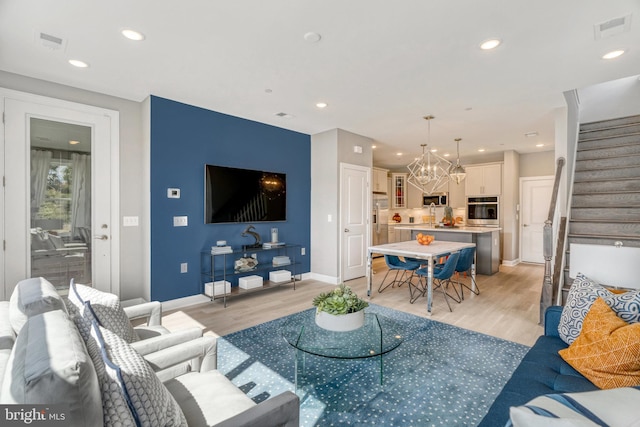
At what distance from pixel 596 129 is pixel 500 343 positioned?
401 cm

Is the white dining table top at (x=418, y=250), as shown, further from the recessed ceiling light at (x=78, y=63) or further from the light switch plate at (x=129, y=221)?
the recessed ceiling light at (x=78, y=63)

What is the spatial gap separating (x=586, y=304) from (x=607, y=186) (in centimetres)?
321

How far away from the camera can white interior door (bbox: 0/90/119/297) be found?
10.6 ft

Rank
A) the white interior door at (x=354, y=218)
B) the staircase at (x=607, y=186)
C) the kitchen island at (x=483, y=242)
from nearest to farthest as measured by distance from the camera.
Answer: the staircase at (x=607, y=186), the white interior door at (x=354, y=218), the kitchen island at (x=483, y=242)

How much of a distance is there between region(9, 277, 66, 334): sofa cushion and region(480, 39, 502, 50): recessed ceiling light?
11.2 feet

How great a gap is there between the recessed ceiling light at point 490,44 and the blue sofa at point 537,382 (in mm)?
2320

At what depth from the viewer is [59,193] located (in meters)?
3.49

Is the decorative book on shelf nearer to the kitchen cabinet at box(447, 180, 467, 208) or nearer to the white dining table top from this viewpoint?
the white dining table top

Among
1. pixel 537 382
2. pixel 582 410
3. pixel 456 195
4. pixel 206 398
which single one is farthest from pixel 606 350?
pixel 456 195

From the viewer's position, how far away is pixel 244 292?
4430 mm

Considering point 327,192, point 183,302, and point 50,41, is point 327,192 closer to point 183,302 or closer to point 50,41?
point 183,302

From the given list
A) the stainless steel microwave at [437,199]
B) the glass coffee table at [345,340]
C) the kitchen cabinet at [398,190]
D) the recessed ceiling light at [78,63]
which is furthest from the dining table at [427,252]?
the kitchen cabinet at [398,190]

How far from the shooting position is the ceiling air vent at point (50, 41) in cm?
256


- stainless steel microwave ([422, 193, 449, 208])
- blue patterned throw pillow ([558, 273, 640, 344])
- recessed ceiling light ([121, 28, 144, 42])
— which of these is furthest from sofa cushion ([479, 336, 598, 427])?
stainless steel microwave ([422, 193, 449, 208])
